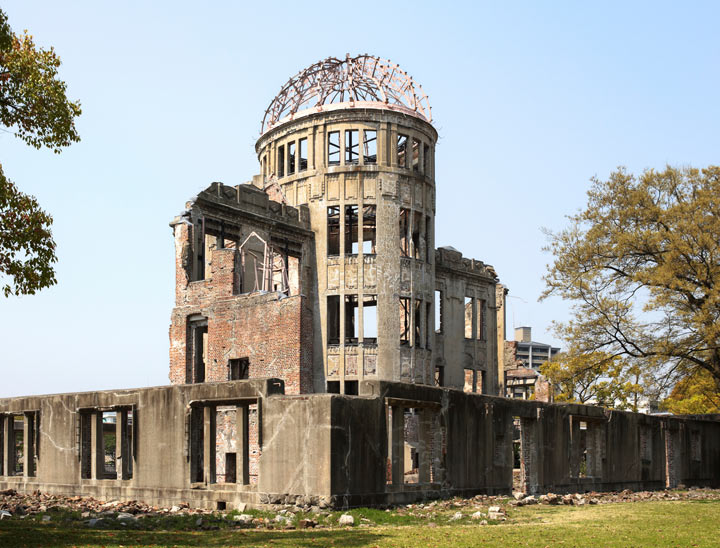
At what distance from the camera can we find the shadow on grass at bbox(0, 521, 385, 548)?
11.6 m

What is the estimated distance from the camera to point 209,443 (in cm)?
1947

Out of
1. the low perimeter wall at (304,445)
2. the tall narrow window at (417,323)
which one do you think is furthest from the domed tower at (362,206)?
the low perimeter wall at (304,445)

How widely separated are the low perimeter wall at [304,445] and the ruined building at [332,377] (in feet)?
0.16

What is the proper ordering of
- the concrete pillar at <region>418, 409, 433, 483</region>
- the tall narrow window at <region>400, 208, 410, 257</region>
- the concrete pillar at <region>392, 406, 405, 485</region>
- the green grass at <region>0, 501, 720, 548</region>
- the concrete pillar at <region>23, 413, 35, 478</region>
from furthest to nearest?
the tall narrow window at <region>400, 208, 410, 257</region>, the concrete pillar at <region>23, 413, 35, 478</region>, the concrete pillar at <region>418, 409, 433, 483</region>, the concrete pillar at <region>392, 406, 405, 485</region>, the green grass at <region>0, 501, 720, 548</region>

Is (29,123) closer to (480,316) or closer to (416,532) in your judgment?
(416,532)

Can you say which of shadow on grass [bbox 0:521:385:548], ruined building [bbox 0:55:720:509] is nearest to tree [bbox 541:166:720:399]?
ruined building [bbox 0:55:720:509]

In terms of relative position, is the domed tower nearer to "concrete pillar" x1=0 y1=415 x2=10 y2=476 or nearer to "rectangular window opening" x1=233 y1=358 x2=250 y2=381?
"rectangular window opening" x1=233 y1=358 x2=250 y2=381

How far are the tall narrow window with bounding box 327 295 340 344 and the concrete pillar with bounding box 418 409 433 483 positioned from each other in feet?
43.2

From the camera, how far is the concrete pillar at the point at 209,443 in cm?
1930

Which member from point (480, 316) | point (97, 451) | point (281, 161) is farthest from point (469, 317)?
point (97, 451)

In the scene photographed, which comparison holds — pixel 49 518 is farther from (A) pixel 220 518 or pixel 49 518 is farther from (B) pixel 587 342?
(B) pixel 587 342

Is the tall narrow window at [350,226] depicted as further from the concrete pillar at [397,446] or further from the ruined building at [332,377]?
the concrete pillar at [397,446]

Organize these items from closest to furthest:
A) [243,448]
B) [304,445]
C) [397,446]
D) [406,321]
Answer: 1. [304,445]
2. [243,448]
3. [397,446]
4. [406,321]

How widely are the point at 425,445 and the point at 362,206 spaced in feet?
49.2
